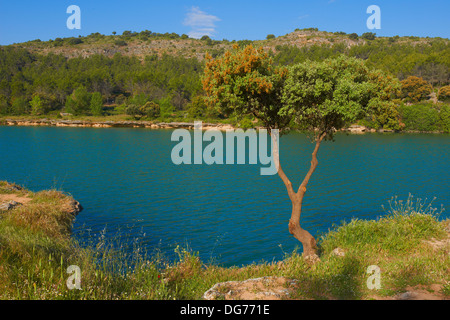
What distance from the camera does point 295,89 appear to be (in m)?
12.8

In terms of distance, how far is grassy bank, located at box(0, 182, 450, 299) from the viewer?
7.90 metres

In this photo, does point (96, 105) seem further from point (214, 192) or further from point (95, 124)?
point (214, 192)

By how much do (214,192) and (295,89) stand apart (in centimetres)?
1769

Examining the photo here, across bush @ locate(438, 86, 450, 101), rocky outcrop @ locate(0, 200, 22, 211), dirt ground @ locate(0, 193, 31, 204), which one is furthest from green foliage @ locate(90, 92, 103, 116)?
bush @ locate(438, 86, 450, 101)

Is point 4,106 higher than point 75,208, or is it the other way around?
point 4,106

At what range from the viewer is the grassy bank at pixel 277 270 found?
25.9 ft

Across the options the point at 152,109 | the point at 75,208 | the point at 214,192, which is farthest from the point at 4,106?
the point at 75,208

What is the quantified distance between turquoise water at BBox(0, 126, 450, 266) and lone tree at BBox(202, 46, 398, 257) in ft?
19.3

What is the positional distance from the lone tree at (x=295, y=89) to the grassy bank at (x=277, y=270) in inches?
94.6
